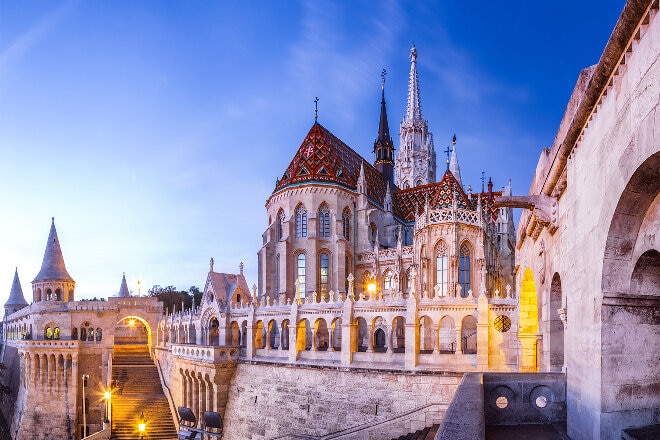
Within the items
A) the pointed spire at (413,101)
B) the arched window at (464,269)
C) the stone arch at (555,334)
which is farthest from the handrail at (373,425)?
the pointed spire at (413,101)

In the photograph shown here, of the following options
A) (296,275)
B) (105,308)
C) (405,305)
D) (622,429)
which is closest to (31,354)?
(105,308)

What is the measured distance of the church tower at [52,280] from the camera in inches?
2036

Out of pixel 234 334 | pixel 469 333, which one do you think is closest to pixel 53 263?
pixel 234 334

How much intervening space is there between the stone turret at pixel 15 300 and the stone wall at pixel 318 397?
2070 inches

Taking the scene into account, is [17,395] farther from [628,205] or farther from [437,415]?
[628,205]

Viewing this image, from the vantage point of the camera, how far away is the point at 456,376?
2120 centimetres

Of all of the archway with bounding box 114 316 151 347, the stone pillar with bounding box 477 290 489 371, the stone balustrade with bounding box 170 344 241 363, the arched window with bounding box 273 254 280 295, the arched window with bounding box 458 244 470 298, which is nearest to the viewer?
the stone pillar with bounding box 477 290 489 371

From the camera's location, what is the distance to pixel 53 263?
2099 inches

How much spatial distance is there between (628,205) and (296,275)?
113 feet

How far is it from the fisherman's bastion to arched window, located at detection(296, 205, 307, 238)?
0.23 meters

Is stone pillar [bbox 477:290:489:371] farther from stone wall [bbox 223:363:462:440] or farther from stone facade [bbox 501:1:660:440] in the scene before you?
stone facade [bbox 501:1:660:440]

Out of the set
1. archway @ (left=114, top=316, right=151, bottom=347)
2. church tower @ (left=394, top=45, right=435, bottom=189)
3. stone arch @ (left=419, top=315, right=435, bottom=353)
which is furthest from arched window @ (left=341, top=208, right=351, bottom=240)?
church tower @ (left=394, top=45, right=435, bottom=189)

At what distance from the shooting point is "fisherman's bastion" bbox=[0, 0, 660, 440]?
627 cm

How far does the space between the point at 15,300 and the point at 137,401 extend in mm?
43014
